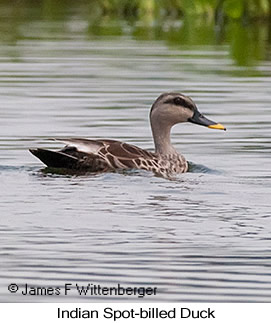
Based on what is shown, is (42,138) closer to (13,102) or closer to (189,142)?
(189,142)

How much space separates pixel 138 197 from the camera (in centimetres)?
1138

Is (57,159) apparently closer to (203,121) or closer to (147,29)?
(203,121)

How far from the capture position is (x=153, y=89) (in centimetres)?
1928

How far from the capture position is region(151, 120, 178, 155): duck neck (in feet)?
44.3

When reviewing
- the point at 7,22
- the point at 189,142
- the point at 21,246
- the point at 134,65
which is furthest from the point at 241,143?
the point at 7,22

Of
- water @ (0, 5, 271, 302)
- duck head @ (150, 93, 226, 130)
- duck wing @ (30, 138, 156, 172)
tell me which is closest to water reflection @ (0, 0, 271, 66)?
water @ (0, 5, 271, 302)

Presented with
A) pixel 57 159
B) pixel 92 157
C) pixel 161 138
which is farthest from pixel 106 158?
pixel 161 138

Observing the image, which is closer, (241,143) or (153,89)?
(241,143)

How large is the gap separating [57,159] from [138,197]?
1.58 m

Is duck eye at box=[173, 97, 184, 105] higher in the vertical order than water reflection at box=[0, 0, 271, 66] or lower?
higher

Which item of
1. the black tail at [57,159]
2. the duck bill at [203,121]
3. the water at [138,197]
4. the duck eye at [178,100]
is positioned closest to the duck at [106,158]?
the black tail at [57,159]

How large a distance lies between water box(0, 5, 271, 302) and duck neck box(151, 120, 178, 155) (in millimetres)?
324

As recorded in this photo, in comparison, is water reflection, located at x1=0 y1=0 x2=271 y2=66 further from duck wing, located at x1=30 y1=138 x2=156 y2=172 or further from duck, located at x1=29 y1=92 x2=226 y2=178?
duck wing, located at x1=30 y1=138 x2=156 y2=172

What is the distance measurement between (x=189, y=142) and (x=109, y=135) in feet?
2.80
